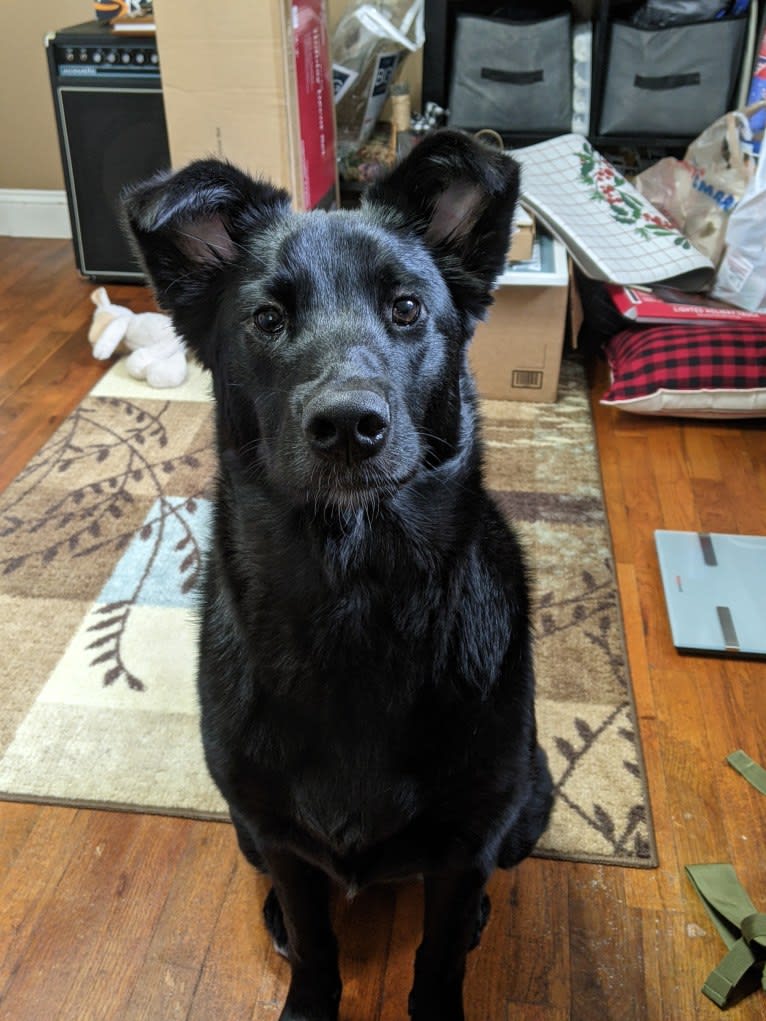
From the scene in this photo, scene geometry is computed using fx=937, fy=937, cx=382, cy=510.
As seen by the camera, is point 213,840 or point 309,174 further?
point 309,174

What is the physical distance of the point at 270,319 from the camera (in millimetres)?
1079

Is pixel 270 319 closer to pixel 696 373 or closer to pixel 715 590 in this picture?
pixel 715 590

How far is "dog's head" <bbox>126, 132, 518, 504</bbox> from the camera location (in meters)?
1.00

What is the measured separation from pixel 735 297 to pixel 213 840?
7.13 feet

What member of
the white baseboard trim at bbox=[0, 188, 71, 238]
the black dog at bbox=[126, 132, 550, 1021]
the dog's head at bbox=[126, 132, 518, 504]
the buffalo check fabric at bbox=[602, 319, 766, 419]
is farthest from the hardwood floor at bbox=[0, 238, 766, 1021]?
the white baseboard trim at bbox=[0, 188, 71, 238]

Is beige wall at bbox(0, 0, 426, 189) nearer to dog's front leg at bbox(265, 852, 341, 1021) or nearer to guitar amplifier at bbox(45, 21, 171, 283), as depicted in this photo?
guitar amplifier at bbox(45, 21, 171, 283)

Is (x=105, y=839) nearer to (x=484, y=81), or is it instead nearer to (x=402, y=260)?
(x=402, y=260)

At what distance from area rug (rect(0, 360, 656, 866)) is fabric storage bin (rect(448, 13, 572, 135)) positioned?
39.4 inches

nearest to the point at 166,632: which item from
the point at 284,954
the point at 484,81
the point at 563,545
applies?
the point at 284,954

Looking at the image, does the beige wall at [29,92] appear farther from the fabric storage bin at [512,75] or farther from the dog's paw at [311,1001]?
the dog's paw at [311,1001]

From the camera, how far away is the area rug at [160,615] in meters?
1.65

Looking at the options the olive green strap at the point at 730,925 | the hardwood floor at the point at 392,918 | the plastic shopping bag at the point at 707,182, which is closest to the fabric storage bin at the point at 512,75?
the plastic shopping bag at the point at 707,182

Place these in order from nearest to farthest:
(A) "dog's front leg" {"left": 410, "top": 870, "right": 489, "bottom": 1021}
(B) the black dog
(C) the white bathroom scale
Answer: (B) the black dog < (A) "dog's front leg" {"left": 410, "top": 870, "right": 489, "bottom": 1021} < (C) the white bathroom scale

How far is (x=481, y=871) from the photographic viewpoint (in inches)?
47.1
